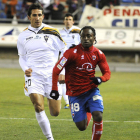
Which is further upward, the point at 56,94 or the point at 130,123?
the point at 56,94

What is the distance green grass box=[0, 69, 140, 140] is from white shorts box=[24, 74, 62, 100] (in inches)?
37.8

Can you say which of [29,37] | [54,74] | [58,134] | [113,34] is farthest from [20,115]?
[113,34]

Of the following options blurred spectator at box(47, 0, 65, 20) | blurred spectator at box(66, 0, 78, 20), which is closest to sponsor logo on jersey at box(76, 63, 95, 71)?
blurred spectator at box(47, 0, 65, 20)

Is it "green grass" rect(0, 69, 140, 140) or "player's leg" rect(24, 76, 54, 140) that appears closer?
"player's leg" rect(24, 76, 54, 140)

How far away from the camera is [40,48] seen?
6699 millimetres

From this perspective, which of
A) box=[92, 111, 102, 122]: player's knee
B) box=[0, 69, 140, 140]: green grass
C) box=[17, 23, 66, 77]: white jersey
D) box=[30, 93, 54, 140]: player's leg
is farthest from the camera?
box=[0, 69, 140, 140]: green grass

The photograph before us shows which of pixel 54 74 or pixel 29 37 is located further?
pixel 29 37

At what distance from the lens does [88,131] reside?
7.66 metres

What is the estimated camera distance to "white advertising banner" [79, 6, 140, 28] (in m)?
25.2

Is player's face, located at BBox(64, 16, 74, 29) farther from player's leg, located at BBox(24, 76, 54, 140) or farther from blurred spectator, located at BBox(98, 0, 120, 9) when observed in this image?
blurred spectator, located at BBox(98, 0, 120, 9)

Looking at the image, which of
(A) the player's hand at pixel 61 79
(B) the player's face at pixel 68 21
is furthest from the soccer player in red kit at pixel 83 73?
(B) the player's face at pixel 68 21

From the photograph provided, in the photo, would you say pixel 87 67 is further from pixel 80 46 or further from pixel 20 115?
pixel 20 115

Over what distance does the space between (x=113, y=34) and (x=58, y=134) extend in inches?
716

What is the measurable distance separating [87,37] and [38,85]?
1.27 meters
